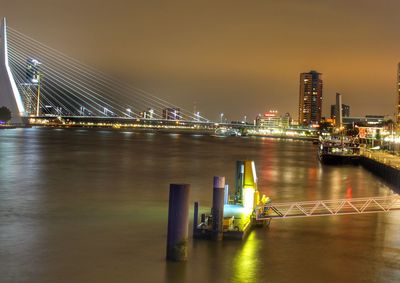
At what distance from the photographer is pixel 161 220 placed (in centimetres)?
1084

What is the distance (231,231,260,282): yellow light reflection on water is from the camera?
Result: 718cm

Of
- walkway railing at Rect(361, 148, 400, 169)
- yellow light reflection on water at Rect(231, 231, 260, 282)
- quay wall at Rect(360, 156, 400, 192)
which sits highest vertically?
walkway railing at Rect(361, 148, 400, 169)

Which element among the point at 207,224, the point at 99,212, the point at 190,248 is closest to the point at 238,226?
the point at 207,224

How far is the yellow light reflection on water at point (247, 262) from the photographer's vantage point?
23.6 feet

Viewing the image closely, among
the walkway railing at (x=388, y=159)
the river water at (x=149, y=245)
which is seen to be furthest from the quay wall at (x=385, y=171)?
the river water at (x=149, y=245)

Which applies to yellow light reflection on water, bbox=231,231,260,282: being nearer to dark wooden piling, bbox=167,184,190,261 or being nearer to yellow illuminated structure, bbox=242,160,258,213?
dark wooden piling, bbox=167,184,190,261

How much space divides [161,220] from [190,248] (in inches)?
110

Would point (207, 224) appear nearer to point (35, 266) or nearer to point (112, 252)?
point (112, 252)

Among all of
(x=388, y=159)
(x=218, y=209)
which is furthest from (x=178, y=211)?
(x=388, y=159)

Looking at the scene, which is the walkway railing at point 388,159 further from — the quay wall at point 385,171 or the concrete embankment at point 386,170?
the quay wall at point 385,171

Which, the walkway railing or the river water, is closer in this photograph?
the river water

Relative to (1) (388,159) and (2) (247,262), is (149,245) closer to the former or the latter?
(2) (247,262)

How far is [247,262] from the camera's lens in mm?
7852

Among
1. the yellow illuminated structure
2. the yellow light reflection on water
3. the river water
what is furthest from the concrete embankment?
the yellow light reflection on water
